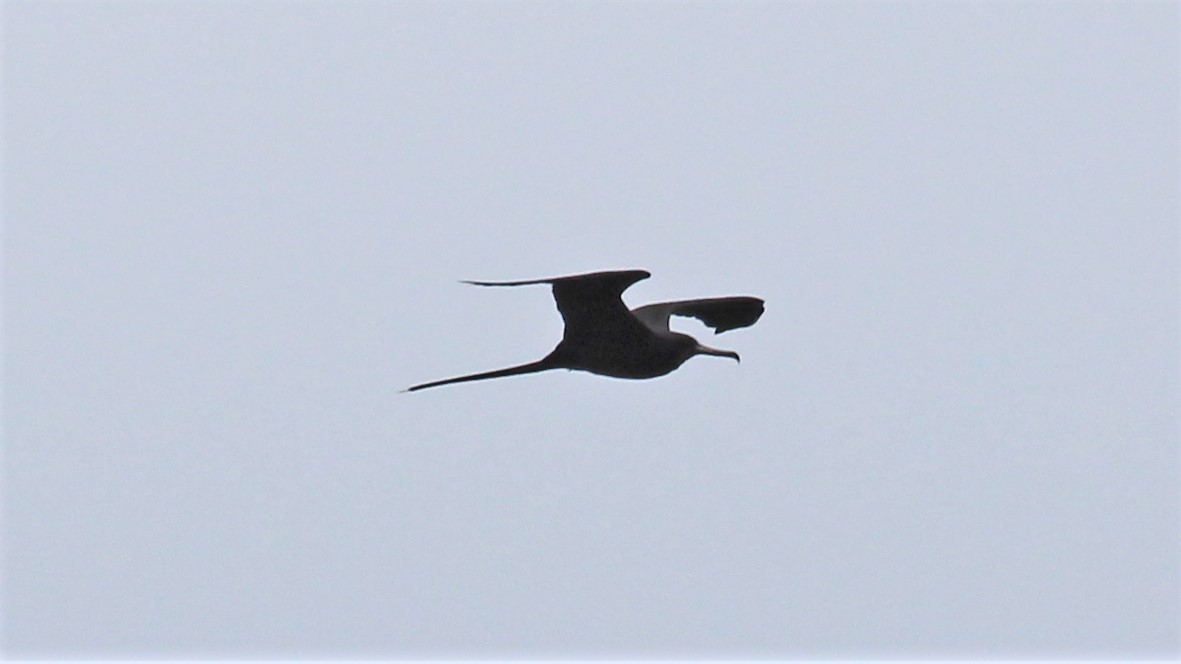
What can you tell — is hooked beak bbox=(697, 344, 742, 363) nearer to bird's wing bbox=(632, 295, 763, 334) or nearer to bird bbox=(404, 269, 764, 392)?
bird bbox=(404, 269, 764, 392)

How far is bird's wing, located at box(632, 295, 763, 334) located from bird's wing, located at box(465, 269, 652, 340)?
0.88m

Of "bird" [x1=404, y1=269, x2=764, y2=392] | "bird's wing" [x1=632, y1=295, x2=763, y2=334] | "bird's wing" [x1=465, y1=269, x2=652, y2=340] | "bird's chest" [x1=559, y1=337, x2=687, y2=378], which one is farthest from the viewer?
"bird's wing" [x1=632, y1=295, x2=763, y2=334]

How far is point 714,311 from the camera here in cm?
1266

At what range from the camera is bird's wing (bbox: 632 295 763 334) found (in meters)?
12.2

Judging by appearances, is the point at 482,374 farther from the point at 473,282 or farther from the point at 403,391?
the point at 473,282

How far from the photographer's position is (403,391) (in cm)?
1130

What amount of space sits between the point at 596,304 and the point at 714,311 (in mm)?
1980

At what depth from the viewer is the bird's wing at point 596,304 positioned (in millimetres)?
10405

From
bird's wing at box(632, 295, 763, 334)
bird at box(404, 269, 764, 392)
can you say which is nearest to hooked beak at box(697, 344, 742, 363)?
bird at box(404, 269, 764, 392)

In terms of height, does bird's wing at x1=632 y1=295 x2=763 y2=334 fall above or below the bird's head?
above

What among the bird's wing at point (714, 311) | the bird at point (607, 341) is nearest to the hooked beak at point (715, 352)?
the bird at point (607, 341)

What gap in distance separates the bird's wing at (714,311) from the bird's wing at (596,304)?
0.88 m

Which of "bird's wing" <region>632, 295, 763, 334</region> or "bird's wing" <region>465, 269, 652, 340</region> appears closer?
"bird's wing" <region>465, 269, 652, 340</region>

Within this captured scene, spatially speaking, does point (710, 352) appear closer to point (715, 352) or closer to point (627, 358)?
point (715, 352)
